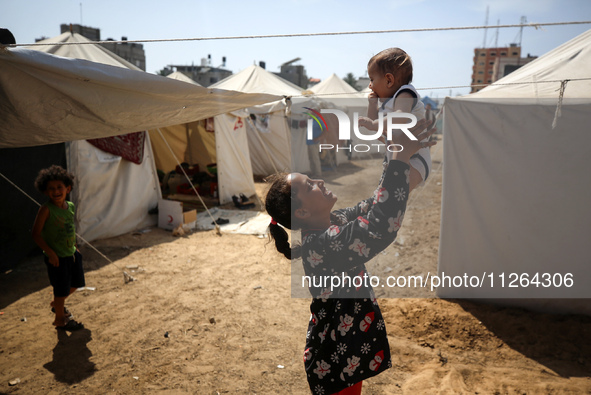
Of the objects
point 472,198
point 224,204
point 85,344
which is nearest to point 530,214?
point 472,198

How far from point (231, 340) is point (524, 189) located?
10.5 ft

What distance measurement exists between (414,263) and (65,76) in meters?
4.71

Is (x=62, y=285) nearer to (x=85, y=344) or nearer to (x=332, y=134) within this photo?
(x=85, y=344)

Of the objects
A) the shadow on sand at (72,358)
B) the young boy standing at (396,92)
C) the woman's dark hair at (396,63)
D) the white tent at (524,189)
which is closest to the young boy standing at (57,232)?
the shadow on sand at (72,358)

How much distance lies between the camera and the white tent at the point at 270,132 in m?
11.7

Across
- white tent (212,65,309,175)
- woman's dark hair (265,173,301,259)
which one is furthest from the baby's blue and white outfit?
white tent (212,65,309,175)

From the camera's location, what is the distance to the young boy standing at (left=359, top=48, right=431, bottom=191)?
1.51 metres

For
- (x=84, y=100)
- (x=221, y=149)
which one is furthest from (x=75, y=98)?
(x=221, y=149)

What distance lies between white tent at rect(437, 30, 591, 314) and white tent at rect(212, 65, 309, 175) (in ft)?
26.3

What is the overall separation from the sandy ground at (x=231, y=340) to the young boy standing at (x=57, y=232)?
22.4 inches

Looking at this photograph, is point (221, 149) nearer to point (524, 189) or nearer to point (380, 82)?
point (524, 189)

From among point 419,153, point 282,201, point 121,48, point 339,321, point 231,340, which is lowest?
point 231,340

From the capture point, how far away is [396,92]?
1.63 meters

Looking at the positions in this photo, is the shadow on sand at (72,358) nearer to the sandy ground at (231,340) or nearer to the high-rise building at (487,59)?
the sandy ground at (231,340)
